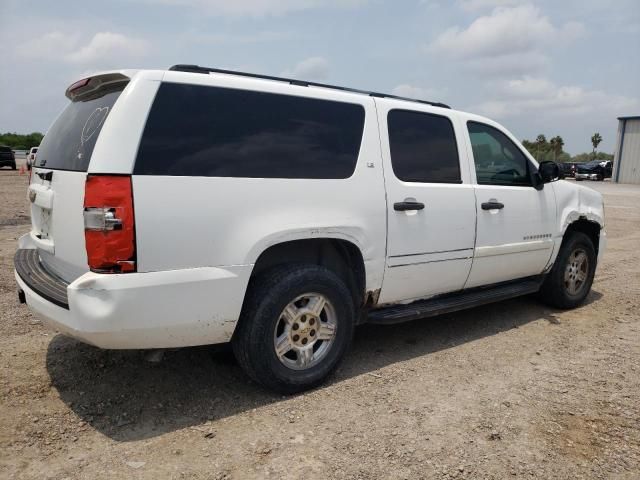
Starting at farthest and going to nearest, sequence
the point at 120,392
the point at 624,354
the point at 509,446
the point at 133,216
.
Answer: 1. the point at 624,354
2. the point at 120,392
3. the point at 509,446
4. the point at 133,216

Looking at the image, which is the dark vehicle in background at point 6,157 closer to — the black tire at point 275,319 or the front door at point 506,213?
the front door at point 506,213

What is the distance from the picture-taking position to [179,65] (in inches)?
121

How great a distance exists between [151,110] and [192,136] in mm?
251

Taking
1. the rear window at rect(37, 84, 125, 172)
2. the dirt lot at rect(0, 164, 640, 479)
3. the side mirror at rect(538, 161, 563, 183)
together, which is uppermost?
the rear window at rect(37, 84, 125, 172)

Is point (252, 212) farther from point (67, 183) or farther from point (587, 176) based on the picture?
point (587, 176)

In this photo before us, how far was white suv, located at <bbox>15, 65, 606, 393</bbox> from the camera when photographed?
Answer: 268 centimetres

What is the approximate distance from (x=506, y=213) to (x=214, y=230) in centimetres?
278

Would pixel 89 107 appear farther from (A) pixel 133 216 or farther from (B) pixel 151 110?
(A) pixel 133 216

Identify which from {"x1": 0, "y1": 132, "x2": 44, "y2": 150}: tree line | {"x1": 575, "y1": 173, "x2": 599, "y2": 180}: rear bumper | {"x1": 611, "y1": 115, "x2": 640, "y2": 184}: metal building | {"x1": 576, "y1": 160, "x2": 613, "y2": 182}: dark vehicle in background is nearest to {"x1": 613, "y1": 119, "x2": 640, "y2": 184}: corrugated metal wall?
{"x1": 611, "y1": 115, "x2": 640, "y2": 184}: metal building

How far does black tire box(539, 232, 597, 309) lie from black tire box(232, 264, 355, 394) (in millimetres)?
2896

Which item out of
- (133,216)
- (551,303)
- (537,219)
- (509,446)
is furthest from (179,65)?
(551,303)

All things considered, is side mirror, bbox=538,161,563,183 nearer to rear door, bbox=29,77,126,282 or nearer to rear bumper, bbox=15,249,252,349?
rear bumper, bbox=15,249,252,349

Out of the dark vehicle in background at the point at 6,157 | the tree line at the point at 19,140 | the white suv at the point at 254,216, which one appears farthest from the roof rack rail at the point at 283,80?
the tree line at the point at 19,140

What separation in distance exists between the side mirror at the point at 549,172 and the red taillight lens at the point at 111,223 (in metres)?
3.82
